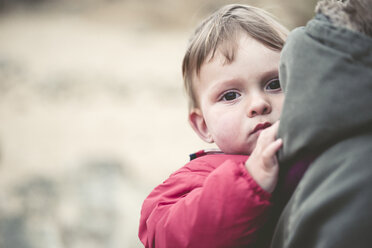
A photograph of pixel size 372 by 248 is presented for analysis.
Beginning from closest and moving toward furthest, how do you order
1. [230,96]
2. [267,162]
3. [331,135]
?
[331,135] → [267,162] → [230,96]

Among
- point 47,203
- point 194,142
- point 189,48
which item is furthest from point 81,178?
point 189,48

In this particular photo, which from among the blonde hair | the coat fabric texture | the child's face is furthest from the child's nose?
the coat fabric texture

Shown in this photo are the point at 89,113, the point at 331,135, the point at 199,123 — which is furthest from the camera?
the point at 89,113

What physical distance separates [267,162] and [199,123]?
64 cm

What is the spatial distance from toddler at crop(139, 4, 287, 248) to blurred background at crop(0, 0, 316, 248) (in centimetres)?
308

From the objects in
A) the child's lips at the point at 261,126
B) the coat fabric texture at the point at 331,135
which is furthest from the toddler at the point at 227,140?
the coat fabric texture at the point at 331,135

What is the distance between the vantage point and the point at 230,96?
3.71 feet

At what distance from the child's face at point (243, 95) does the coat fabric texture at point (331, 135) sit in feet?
1.12

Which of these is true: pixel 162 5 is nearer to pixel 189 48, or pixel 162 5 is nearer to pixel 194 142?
pixel 194 142

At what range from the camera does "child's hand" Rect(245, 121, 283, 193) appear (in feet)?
2.45

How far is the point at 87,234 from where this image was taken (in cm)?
402

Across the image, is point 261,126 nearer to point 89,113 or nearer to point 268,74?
point 268,74

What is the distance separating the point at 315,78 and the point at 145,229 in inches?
24.9

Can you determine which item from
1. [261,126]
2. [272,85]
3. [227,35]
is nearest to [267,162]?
[261,126]
